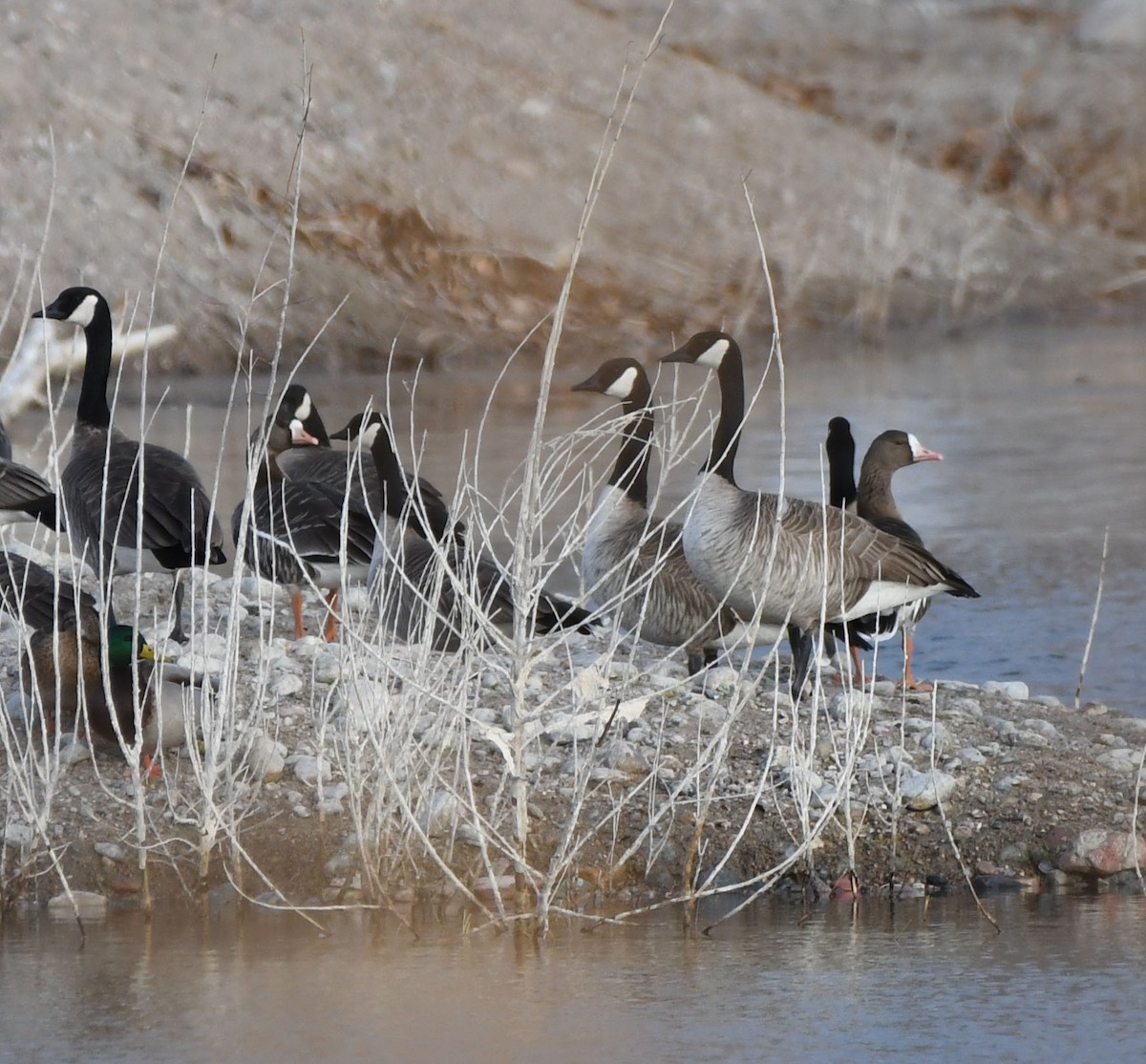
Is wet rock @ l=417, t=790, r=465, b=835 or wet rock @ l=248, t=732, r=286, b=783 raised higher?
wet rock @ l=248, t=732, r=286, b=783

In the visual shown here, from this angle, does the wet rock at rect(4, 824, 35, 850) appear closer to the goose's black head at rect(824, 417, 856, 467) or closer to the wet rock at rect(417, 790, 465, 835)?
the wet rock at rect(417, 790, 465, 835)

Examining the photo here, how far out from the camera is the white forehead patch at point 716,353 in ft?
26.8

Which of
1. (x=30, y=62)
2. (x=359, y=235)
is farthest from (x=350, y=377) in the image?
(x=30, y=62)

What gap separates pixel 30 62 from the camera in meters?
22.2

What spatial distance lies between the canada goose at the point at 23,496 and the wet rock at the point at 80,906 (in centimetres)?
270

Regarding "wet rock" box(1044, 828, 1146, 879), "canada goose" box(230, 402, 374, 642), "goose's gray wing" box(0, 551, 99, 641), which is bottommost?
"wet rock" box(1044, 828, 1146, 879)

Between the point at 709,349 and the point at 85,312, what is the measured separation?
3378mm

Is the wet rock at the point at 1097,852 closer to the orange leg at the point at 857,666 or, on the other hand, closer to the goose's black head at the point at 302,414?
the orange leg at the point at 857,666

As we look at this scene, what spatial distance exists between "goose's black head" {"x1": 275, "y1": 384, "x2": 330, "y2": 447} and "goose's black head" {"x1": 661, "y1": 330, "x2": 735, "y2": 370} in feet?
8.50

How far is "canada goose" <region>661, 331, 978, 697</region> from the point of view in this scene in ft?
24.5

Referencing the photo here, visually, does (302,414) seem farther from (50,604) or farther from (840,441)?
(50,604)

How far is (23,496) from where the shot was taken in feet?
27.4

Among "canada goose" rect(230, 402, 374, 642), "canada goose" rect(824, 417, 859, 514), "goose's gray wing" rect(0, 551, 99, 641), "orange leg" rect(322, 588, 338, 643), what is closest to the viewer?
"goose's gray wing" rect(0, 551, 99, 641)

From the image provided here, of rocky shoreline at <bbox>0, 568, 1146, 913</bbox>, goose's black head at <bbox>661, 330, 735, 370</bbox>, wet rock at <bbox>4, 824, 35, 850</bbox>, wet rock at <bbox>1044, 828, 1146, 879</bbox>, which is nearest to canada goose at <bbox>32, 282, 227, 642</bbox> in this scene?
rocky shoreline at <bbox>0, 568, 1146, 913</bbox>
